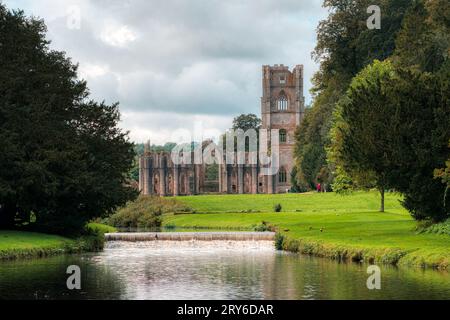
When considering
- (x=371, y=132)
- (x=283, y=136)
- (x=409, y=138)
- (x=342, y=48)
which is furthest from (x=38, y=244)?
(x=283, y=136)

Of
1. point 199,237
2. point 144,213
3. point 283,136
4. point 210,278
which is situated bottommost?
point 210,278

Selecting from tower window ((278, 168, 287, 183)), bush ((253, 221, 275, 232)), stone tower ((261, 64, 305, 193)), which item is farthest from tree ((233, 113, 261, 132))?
bush ((253, 221, 275, 232))

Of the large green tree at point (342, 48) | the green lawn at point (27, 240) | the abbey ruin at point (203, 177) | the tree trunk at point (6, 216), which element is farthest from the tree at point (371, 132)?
the abbey ruin at point (203, 177)

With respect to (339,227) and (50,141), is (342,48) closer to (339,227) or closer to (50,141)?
(339,227)

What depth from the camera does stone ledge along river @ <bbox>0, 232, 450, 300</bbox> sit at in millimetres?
23703

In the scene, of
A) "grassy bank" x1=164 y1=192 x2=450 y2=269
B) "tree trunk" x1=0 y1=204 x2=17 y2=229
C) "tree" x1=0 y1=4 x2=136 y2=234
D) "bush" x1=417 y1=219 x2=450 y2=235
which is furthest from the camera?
"tree trunk" x1=0 y1=204 x2=17 y2=229

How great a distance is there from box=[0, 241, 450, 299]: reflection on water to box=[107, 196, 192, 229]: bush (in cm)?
3460

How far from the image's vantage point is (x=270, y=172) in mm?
118000

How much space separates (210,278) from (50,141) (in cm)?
1536

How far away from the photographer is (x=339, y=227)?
45406 mm

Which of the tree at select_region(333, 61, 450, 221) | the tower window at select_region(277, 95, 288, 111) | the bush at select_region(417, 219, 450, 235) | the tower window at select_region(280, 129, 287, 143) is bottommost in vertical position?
the bush at select_region(417, 219, 450, 235)

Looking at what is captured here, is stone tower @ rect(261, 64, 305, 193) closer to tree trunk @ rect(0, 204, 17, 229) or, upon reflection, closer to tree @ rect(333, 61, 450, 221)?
tree trunk @ rect(0, 204, 17, 229)

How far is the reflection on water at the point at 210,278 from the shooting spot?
23703 mm

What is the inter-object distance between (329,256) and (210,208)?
46.2m
